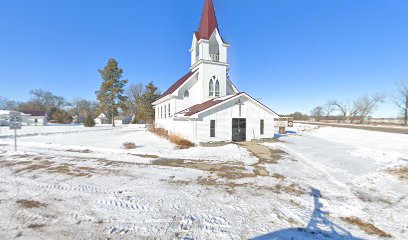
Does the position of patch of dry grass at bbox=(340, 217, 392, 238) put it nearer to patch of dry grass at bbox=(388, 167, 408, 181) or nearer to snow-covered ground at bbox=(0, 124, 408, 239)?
snow-covered ground at bbox=(0, 124, 408, 239)

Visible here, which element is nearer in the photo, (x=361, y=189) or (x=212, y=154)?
(x=361, y=189)

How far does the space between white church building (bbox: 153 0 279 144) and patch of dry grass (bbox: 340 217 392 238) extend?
35.1 feet

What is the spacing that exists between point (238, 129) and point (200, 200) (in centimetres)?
1124

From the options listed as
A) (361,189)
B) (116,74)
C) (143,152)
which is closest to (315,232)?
(361,189)

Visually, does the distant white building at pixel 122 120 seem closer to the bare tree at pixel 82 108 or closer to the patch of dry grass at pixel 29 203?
the bare tree at pixel 82 108

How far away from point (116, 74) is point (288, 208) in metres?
41.8

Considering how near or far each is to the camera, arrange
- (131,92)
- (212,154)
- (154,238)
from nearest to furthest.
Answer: (154,238) → (212,154) → (131,92)

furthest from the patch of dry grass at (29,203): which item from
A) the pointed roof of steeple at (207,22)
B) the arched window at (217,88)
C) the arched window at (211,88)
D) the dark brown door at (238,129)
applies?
the pointed roof of steeple at (207,22)

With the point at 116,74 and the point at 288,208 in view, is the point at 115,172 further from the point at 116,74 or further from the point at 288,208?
the point at 116,74

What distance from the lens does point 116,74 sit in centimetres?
3838

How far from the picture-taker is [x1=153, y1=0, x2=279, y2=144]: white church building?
14.7m

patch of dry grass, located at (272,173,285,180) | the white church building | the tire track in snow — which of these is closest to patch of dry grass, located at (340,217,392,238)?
patch of dry grass, located at (272,173,285,180)

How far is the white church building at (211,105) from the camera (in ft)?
48.3

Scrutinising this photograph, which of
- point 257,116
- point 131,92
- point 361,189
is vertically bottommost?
point 361,189
